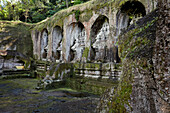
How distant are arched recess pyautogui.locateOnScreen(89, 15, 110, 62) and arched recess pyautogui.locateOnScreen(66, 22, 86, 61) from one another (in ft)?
4.23

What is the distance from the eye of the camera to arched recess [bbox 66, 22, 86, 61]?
893cm

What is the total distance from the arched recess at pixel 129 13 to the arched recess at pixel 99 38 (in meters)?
0.91

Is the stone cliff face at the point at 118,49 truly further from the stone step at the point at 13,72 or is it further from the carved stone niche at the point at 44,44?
the stone step at the point at 13,72

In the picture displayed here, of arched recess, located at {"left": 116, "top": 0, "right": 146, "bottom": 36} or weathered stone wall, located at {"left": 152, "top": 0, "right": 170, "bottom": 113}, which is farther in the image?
arched recess, located at {"left": 116, "top": 0, "right": 146, "bottom": 36}

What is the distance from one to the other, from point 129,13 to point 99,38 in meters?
2.10

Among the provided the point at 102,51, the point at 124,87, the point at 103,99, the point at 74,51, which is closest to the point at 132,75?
the point at 124,87

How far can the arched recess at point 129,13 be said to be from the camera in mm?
6013

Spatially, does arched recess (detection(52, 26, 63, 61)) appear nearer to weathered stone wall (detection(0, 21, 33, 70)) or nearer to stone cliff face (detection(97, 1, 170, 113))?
weathered stone wall (detection(0, 21, 33, 70))

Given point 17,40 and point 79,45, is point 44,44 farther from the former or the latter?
point 79,45

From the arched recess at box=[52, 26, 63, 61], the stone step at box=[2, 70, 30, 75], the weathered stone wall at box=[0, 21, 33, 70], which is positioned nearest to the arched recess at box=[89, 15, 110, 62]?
the arched recess at box=[52, 26, 63, 61]

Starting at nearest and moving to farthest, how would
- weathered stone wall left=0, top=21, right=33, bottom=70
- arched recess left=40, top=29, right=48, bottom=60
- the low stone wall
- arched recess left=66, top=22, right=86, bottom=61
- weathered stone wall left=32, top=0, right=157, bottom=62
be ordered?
the low stone wall → weathered stone wall left=32, top=0, right=157, bottom=62 → arched recess left=66, top=22, right=86, bottom=61 → weathered stone wall left=0, top=21, right=33, bottom=70 → arched recess left=40, top=29, right=48, bottom=60

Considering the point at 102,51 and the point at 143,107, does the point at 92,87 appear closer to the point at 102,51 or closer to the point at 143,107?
the point at 102,51

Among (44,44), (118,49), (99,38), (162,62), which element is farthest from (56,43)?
(162,62)

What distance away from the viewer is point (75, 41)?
940 cm
